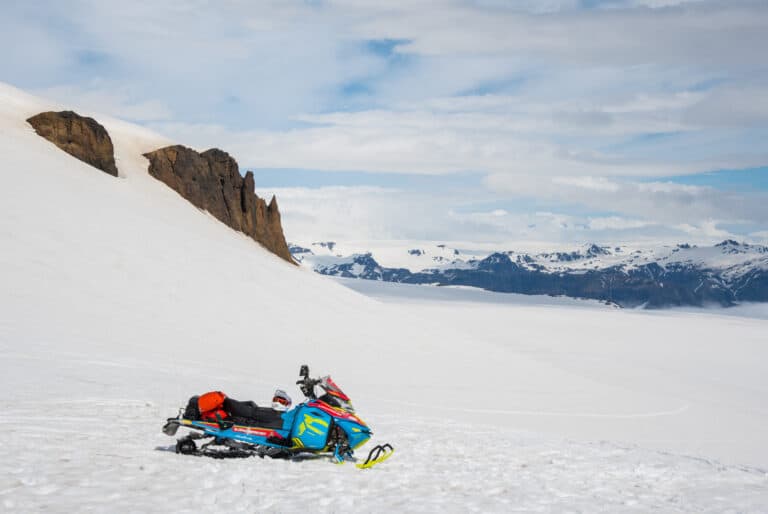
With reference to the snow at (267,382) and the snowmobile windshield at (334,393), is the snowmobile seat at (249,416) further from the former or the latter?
the snowmobile windshield at (334,393)

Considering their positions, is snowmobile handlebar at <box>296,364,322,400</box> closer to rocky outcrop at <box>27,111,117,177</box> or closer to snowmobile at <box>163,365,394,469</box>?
snowmobile at <box>163,365,394,469</box>

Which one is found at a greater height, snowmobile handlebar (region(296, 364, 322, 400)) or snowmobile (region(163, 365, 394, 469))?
snowmobile handlebar (region(296, 364, 322, 400))

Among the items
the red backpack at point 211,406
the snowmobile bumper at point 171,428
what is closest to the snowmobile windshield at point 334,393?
the red backpack at point 211,406

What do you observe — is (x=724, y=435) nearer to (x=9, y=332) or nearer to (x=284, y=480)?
(x=284, y=480)

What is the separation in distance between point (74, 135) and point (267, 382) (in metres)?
32.0

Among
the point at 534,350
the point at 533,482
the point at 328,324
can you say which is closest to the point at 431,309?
the point at 534,350

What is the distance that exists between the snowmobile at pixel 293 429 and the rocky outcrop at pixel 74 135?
38089 millimetres

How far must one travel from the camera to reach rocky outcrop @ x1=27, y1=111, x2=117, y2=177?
43656 mm

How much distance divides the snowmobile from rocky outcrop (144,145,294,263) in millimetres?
42188

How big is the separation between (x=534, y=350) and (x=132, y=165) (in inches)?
1289

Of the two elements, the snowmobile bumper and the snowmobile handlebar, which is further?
the snowmobile handlebar

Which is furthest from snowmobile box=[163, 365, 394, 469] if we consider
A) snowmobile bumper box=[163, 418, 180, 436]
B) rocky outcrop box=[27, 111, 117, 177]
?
rocky outcrop box=[27, 111, 117, 177]

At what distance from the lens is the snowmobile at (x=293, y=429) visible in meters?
10.6

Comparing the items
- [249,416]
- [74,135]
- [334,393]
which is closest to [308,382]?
[334,393]
